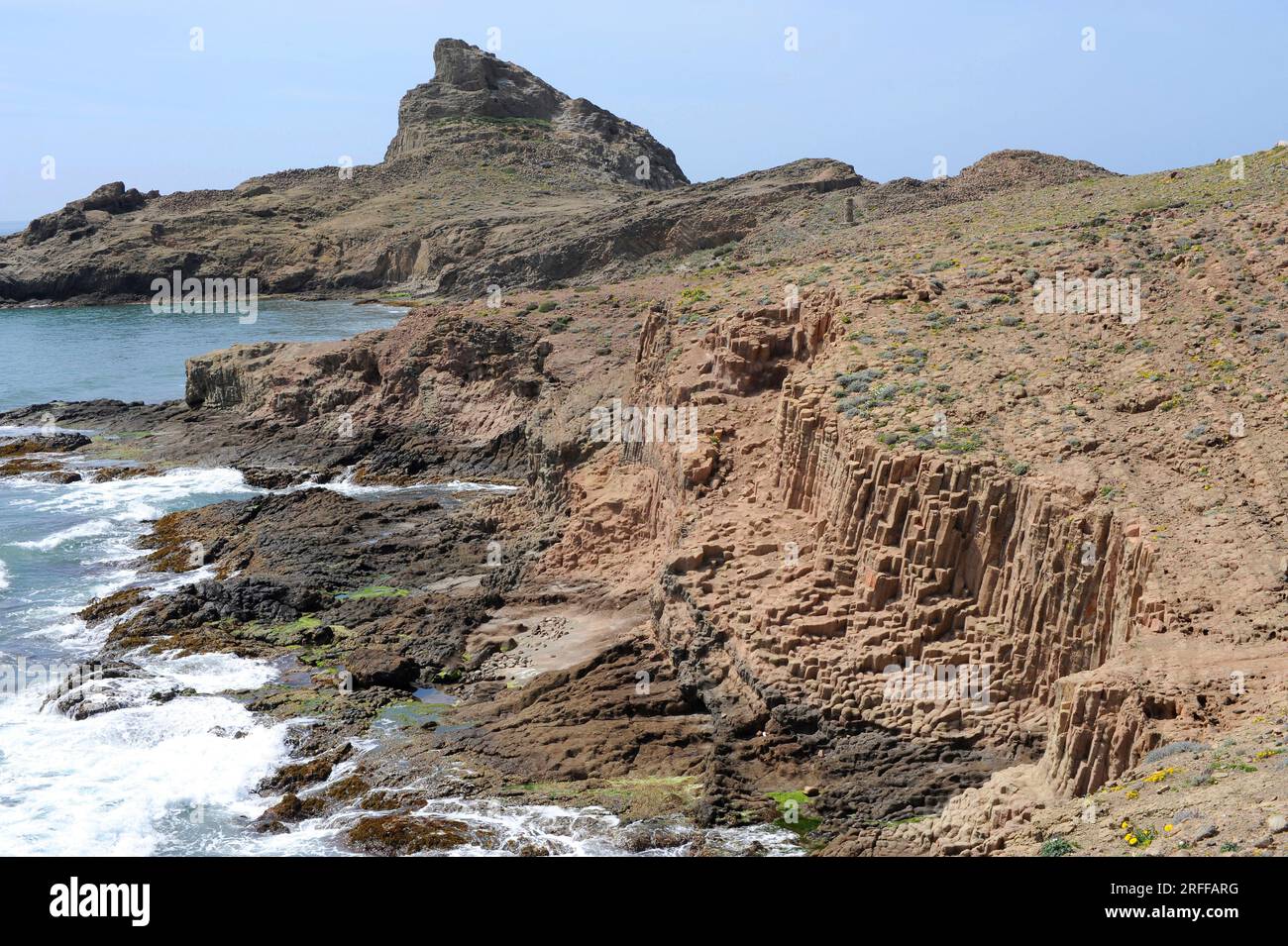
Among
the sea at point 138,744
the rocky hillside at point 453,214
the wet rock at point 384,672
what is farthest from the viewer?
the rocky hillside at point 453,214

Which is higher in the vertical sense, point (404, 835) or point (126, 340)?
point (126, 340)

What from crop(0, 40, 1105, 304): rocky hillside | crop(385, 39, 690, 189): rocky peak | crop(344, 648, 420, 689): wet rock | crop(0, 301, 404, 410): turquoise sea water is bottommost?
crop(344, 648, 420, 689): wet rock

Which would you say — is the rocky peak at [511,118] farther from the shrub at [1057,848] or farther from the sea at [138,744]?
the shrub at [1057,848]

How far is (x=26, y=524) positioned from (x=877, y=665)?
26372mm

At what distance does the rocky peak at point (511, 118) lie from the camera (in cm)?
10544

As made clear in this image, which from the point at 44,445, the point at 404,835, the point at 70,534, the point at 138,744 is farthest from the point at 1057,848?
the point at 44,445

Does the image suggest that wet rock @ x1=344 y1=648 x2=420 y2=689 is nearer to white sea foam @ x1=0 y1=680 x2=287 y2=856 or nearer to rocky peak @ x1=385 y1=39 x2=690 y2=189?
white sea foam @ x1=0 y1=680 x2=287 y2=856

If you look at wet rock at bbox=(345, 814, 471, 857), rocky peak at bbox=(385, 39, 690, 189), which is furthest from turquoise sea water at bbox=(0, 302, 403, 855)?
rocky peak at bbox=(385, 39, 690, 189)

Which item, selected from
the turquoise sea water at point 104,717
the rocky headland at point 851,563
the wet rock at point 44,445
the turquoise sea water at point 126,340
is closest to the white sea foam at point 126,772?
the turquoise sea water at point 104,717

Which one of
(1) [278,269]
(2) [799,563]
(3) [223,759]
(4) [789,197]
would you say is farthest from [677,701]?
(1) [278,269]

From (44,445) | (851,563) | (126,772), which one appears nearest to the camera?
(851,563)

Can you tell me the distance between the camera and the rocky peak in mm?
105438

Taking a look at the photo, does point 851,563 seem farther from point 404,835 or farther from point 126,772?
point 126,772

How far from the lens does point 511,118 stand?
359 ft
